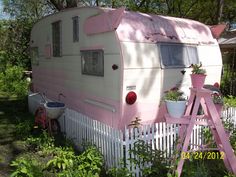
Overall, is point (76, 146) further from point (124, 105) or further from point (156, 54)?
point (156, 54)

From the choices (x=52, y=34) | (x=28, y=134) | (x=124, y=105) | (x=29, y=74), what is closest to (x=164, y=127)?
(x=124, y=105)

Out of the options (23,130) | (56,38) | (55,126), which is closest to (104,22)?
(56,38)

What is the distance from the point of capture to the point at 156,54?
233 inches

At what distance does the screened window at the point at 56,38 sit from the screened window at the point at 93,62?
152 centimetres

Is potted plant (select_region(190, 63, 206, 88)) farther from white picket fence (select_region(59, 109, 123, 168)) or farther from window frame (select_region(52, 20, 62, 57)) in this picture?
window frame (select_region(52, 20, 62, 57))

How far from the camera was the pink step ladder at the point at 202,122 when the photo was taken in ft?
14.3

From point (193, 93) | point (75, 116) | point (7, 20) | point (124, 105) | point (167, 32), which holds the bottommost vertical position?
point (75, 116)

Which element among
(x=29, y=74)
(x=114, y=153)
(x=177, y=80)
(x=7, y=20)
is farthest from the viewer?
(x=7, y=20)

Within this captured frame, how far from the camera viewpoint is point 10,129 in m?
A: 8.19

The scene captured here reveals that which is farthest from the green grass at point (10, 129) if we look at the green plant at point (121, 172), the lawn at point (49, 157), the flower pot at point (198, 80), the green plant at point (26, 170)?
the flower pot at point (198, 80)

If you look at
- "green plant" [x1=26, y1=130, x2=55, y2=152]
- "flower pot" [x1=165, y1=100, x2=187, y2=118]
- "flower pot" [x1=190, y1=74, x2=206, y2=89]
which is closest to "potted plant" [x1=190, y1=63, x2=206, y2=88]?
"flower pot" [x1=190, y1=74, x2=206, y2=89]

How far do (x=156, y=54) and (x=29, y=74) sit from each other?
1303cm

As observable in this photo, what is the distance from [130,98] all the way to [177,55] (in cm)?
168

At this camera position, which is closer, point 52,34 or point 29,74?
point 52,34
